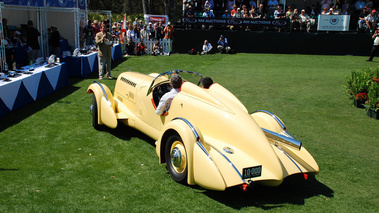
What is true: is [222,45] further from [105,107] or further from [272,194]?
[272,194]

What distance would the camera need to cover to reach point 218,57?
18500 mm

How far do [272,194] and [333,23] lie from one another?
61.0 feet

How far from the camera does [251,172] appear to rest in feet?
13.5

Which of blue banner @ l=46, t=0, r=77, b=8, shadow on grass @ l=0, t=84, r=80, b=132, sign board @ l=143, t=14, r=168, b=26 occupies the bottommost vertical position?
shadow on grass @ l=0, t=84, r=80, b=132

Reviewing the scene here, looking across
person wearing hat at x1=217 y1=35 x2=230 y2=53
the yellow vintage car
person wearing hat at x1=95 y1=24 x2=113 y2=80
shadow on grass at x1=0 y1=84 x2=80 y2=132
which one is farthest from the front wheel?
person wearing hat at x1=217 y1=35 x2=230 y2=53

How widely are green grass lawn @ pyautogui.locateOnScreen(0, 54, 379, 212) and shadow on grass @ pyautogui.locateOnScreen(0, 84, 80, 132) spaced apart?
2cm

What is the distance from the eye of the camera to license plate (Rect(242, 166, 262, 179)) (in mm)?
4066

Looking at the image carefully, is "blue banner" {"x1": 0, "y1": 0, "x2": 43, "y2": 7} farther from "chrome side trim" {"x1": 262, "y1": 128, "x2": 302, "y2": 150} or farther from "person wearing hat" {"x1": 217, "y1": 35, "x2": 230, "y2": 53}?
"person wearing hat" {"x1": 217, "y1": 35, "x2": 230, "y2": 53}

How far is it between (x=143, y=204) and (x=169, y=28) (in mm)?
17595

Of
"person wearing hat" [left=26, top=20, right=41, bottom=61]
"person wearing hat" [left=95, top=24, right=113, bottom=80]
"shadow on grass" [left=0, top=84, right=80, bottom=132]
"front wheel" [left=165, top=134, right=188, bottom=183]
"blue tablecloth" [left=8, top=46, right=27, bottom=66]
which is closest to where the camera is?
"front wheel" [left=165, top=134, right=188, bottom=183]

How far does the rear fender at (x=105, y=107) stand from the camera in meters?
6.39

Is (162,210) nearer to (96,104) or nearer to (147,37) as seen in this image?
(96,104)

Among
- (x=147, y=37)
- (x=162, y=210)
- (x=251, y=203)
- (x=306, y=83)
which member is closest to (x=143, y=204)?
(x=162, y=210)

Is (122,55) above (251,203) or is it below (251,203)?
above
